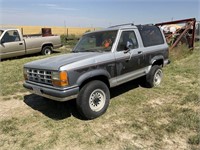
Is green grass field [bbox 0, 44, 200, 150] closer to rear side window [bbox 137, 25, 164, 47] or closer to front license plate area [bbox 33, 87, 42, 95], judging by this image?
front license plate area [bbox 33, 87, 42, 95]

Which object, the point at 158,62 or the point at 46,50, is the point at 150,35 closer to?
the point at 158,62

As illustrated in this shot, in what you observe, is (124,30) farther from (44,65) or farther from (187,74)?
(187,74)

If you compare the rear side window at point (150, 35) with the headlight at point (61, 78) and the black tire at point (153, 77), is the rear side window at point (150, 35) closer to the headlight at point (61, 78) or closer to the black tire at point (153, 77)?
the black tire at point (153, 77)

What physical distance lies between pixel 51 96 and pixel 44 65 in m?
0.66

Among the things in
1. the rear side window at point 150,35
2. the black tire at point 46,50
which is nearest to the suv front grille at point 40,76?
the rear side window at point 150,35

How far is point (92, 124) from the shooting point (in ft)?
14.3

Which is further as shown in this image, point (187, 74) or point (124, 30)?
point (187, 74)

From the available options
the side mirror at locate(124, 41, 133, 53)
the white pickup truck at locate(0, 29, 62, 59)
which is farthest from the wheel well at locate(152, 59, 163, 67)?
the white pickup truck at locate(0, 29, 62, 59)

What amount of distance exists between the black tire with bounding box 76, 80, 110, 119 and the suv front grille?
69 cm

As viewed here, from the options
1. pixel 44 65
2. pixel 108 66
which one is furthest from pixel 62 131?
pixel 108 66

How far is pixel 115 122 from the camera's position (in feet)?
14.5

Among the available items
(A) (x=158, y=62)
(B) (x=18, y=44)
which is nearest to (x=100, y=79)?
(A) (x=158, y=62)

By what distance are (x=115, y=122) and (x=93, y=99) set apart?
2.11 ft

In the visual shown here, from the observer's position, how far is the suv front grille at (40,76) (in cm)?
433
